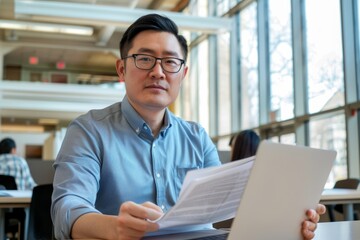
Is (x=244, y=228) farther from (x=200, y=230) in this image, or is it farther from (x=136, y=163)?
(x=136, y=163)

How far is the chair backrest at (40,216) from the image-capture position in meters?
2.26

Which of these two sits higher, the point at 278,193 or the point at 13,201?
the point at 278,193

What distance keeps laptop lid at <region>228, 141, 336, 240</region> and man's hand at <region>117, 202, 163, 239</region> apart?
0.13m

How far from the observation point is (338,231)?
100 centimetres

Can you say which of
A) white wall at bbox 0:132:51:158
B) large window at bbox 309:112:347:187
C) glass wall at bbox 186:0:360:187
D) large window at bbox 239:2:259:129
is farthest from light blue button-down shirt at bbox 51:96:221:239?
white wall at bbox 0:132:51:158

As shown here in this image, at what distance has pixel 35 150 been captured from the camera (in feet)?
53.1

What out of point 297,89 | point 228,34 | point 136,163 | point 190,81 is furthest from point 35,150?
point 136,163

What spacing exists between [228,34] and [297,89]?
110 inches

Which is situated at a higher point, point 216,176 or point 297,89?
point 297,89

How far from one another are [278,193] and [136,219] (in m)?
0.24

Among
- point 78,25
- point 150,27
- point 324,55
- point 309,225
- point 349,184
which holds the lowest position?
point 349,184

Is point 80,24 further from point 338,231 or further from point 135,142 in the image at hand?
point 338,231

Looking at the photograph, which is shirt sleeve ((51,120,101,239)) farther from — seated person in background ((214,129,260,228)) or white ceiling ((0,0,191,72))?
white ceiling ((0,0,191,72))

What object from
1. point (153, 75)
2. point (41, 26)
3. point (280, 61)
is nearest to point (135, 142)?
point (153, 75)
